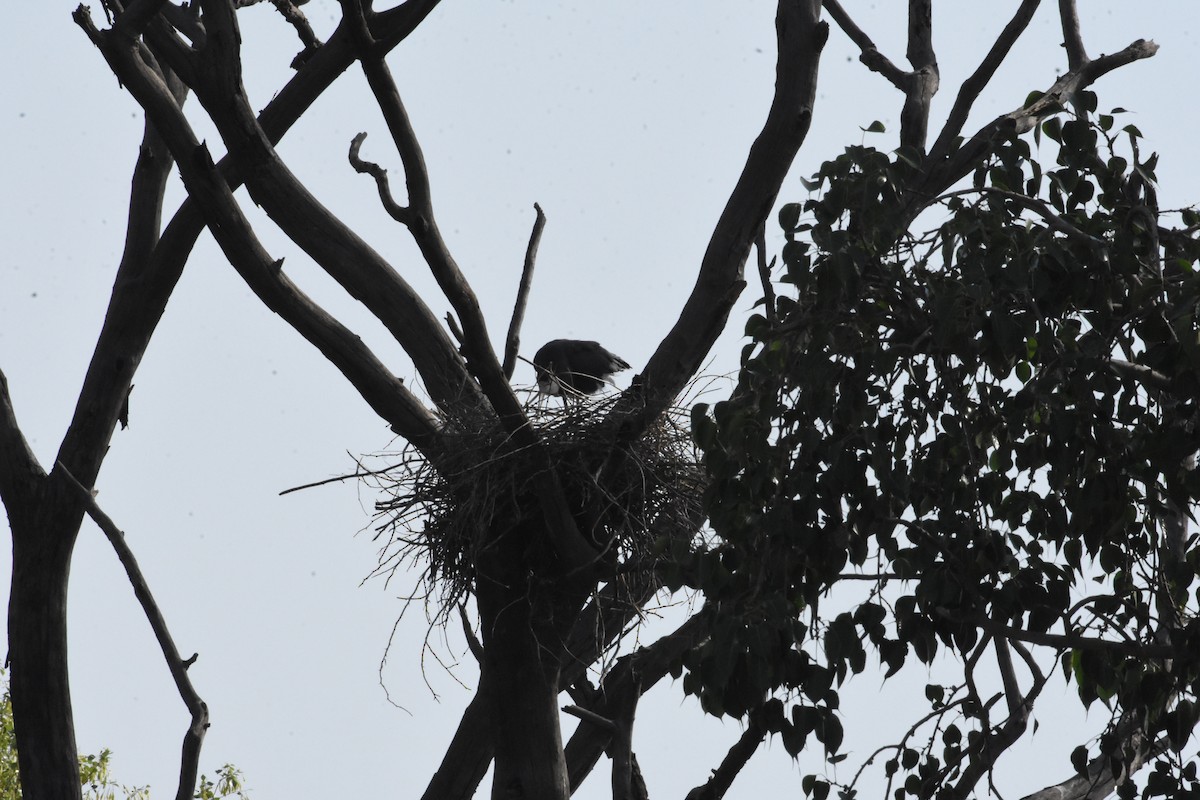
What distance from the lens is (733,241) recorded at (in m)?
5.19

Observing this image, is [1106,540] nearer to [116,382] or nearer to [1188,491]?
[1188,491]

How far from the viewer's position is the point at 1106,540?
357 cm

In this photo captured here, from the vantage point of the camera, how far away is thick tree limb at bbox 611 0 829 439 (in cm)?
519

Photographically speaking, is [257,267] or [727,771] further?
[257,267]

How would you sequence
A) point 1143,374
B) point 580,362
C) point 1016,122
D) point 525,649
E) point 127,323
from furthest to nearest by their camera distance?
point 580,362, point 127,323, point 525,649, point 1016,122, point 1143,374

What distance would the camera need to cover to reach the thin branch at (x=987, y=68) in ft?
19.5

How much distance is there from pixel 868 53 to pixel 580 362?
2214mm

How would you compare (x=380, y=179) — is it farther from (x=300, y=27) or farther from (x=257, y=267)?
(x=300, y=27)

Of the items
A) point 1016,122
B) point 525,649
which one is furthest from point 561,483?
point 1016,122

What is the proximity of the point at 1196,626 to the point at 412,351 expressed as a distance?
9.98 ft

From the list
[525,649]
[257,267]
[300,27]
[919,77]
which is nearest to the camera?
[257,267]

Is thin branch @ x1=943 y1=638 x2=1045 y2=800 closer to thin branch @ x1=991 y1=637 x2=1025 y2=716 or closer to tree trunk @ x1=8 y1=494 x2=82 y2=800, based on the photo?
thin branch @ x1=991 y1=637 x2=1025 y2=716

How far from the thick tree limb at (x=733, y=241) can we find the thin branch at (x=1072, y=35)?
1531 mm

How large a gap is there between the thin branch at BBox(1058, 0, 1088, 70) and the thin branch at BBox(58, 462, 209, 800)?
14.9 ft
